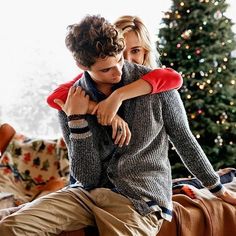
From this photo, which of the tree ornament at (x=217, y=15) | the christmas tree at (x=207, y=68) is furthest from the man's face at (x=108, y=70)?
the tree ornament at (x=217, y=15)

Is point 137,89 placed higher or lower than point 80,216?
higher

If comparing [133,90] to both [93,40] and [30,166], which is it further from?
[30,166]

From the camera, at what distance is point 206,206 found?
74.1 inches

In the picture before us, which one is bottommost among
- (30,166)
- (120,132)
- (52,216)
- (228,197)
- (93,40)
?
(30,166)

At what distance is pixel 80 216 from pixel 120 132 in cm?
33

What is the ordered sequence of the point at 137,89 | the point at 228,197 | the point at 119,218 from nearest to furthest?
the point at 119,218
the point at 137,89
the point at 228,197

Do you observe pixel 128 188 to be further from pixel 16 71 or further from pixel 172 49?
pixel 16 71

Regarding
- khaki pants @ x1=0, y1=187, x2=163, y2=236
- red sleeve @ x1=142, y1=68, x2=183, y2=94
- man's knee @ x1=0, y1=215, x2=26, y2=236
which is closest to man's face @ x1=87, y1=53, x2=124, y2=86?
red sleeve @ x1=142, y1=68, x2=183, y2=94

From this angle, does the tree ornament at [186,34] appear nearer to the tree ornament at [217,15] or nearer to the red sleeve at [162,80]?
the tree ornament at [217,15]

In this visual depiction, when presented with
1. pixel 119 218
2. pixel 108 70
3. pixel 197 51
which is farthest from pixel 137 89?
pixel 197 51

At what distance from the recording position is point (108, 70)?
5.52ft

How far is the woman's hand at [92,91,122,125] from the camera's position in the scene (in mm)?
1686

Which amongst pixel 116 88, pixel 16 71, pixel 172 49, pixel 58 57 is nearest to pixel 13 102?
pixel 16 71

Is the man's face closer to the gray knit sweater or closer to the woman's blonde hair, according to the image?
the gray knit sweater
